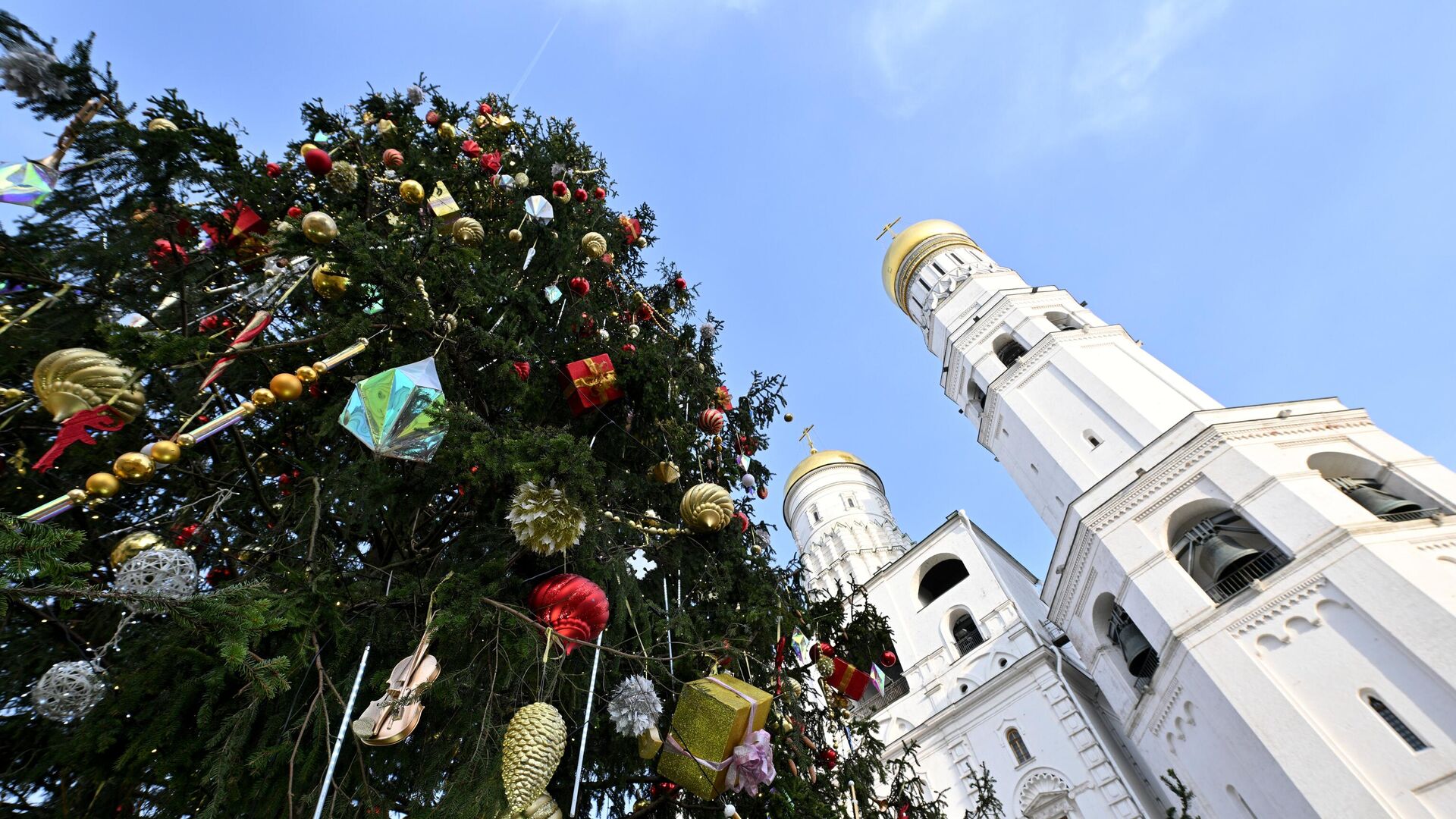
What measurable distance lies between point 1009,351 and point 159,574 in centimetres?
2488

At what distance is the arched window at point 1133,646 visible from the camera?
1567 centimetres

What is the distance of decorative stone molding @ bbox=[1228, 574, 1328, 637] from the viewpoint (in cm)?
1248

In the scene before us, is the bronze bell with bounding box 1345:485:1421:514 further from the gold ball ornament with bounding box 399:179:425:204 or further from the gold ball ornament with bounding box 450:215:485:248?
the gold ball ornament with bounding box 399:179:425:204

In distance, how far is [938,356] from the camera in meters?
27.8

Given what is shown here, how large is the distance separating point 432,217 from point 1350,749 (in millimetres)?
15018

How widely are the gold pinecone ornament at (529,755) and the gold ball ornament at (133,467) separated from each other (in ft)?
5.43

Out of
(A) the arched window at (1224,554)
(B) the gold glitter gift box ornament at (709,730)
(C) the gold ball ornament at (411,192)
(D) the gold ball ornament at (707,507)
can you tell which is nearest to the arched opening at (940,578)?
(A) the arched window at (1224,554)

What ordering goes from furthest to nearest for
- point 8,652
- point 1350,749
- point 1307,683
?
point 1307,683 < point 1350,749 < point 8,652

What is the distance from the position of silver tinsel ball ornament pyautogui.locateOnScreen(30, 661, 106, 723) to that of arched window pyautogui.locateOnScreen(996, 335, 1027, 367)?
80.1 feet

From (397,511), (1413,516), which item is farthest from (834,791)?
(1413,516)

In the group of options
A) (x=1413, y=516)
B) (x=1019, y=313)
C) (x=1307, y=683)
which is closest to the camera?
(x=1307, y=683)

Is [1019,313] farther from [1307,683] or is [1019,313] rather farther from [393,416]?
[393,416]

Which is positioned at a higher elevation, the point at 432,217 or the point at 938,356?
the point at 938,356

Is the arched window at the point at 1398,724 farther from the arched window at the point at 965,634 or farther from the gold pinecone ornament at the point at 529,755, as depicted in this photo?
the gold pinecone ornament at the point at 529,755
